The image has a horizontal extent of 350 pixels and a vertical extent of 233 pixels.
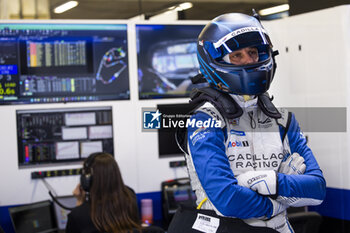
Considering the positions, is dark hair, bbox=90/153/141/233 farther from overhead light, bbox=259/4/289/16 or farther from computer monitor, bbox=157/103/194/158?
overhead light, bbox=259/4/289/16

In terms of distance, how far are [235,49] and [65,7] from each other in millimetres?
3000

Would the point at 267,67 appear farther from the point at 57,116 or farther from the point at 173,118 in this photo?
the point at 57,116

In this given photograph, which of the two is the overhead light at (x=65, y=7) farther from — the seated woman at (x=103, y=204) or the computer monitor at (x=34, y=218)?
the seated woman at (x=103, y=204)

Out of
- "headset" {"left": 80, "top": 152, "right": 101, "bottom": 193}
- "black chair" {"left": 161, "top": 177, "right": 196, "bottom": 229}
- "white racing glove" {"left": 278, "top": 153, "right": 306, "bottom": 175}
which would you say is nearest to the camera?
"white racing glove" {"left": 278, "top": 153, "right": 306, "bottom": 175}

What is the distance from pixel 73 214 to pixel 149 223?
1.14 metres

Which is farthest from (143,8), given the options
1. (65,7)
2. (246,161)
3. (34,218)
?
(246,161)

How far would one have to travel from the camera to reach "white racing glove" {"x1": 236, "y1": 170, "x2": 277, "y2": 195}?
1.31 m

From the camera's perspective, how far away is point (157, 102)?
12.0ft

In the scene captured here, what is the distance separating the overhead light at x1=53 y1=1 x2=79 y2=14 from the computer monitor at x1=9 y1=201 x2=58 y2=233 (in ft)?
5.40

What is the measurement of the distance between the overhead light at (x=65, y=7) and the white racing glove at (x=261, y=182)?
122 inches

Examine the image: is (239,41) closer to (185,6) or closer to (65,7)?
(185,6)

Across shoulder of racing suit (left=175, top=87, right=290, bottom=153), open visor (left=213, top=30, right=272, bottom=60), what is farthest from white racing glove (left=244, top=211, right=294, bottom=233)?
open visor (left=213, top=30, right=272, bottom=60)

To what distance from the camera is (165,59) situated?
3686 millimetres

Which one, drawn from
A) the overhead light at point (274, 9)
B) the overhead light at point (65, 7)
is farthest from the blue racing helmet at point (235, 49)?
the overhead light at point (274, 9)
